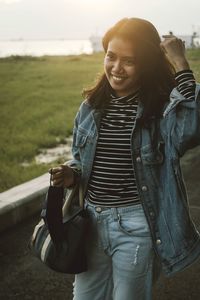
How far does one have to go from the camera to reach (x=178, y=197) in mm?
2090

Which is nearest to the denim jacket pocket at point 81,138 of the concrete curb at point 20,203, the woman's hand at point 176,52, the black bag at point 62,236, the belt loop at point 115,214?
the black bag at point 62,236

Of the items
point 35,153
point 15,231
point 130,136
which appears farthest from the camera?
point 35,153

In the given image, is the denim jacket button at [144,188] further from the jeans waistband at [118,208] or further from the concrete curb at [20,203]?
the concrete curb at [20,203]

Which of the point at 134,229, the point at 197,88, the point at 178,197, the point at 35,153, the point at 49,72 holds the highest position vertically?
the point at 197,88

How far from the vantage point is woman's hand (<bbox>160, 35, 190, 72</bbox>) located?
6.73 ft

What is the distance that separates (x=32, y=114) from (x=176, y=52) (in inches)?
407

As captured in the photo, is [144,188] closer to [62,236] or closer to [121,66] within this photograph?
[62,236]

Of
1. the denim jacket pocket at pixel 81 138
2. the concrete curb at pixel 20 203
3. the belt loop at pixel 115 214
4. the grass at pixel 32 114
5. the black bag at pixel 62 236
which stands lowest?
the grass at pixel 32 114

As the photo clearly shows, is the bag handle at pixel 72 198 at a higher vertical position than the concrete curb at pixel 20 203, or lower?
higher

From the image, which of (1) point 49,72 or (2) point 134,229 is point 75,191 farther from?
(1) point 49,72

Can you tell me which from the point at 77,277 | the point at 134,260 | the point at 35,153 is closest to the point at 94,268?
the point at 77,277

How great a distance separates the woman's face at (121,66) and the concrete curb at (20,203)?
279 cm

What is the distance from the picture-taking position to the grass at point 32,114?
7.23m

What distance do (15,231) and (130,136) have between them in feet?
9.52
